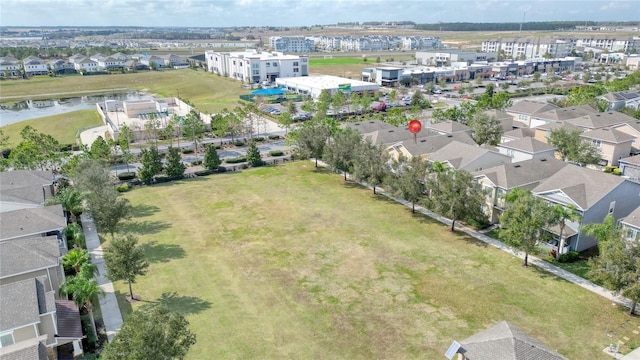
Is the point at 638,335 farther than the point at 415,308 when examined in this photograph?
No

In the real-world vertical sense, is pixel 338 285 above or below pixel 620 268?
below

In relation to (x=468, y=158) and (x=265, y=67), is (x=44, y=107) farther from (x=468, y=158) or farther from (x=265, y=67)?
(x=468, y=158)

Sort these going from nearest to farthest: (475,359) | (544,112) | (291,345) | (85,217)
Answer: (475,359)
(291,345)
(85,217)
(544,112)

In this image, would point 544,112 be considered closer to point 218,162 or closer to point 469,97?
point 469,97

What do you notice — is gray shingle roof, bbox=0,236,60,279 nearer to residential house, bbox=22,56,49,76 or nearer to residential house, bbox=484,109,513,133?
residential house, bbox=484,109,513,133

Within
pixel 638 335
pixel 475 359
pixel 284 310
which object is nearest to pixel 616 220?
pixel 638 335

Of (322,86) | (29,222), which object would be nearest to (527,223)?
(29,222)
